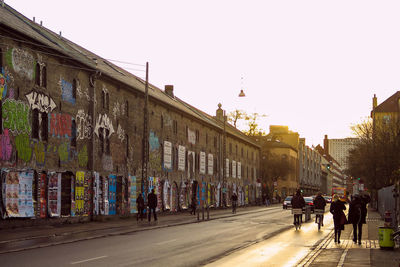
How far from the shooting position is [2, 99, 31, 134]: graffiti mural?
27062mm

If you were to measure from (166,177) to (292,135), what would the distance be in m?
85.6

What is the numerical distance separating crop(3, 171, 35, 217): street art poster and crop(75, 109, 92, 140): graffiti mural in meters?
5.86

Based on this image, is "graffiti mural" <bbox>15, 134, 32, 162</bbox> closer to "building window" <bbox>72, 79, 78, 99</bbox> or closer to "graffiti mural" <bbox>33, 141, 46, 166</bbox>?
"graffiti mural" <bbox>33, 141, 46, 166</bbox>

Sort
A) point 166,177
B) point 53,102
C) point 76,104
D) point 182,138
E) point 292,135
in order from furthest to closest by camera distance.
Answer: point 292,135, point 182,138, point 166,177, point 76,104, point 53,102

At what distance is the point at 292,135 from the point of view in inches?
5192

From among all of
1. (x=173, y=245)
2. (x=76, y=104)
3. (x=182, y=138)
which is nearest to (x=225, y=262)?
(x=173, y=245)

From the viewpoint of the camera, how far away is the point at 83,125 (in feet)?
114

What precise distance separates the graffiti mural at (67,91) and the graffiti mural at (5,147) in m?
5.89

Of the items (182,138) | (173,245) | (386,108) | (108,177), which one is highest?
(386,108)

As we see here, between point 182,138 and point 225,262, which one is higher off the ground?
point 182,138

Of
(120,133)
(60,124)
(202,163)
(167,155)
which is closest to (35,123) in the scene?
(60,124)

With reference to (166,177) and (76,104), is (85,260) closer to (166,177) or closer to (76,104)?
(76,104)

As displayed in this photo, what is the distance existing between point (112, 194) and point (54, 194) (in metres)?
8.01

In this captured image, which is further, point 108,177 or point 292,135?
point 292,135
